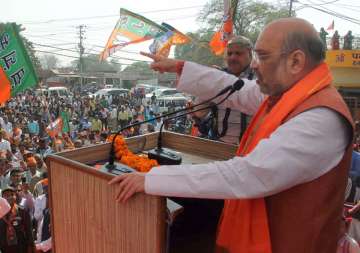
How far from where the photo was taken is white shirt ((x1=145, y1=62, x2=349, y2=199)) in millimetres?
1162

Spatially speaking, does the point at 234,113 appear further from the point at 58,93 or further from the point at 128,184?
the point at 58,93

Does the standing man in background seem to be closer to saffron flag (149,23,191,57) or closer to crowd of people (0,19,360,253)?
crowd of people (0,19,360,253)

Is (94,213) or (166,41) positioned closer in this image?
(94,213)

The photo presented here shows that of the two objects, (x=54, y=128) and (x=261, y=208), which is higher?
(x=261, y=208)

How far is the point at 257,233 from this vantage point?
4.35ft

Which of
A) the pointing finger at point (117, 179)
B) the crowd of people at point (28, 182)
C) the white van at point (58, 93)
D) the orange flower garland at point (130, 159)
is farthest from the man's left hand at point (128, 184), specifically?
the white van at point (58, 93)

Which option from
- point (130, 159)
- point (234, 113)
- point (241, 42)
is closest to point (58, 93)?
point (241, 42)

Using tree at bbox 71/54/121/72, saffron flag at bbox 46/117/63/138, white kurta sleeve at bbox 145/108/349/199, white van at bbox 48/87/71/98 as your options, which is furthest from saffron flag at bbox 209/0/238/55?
tree at bbox 71/54/121/72

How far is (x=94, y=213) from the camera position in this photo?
1495 mm

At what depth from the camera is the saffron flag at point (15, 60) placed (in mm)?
6366

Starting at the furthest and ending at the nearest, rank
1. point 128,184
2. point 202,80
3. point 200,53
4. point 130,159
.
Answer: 1. point 200,53
2. point 202,80
3. point 130,159
4. point 128,184

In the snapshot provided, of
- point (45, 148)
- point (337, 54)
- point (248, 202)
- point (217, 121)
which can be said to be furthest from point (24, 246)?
point (337, 54)

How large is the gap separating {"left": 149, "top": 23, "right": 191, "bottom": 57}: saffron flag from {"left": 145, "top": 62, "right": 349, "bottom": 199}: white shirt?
5.61m

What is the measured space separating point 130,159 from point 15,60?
547 centimetres
